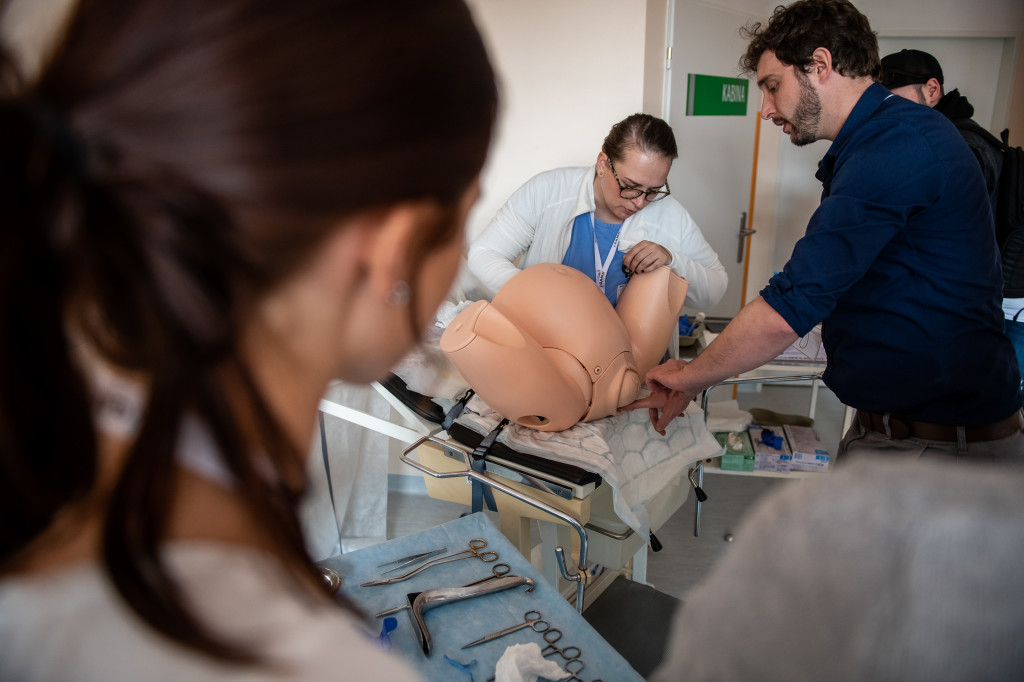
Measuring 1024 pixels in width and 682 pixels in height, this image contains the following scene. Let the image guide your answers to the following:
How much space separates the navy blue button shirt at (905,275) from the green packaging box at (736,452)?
1119 millimetres

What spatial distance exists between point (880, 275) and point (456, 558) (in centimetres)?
116

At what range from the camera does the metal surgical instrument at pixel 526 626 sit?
1.08 meters

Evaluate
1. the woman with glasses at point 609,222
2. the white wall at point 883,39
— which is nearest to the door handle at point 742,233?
the white wall at point 883,39

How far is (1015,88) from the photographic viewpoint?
13.5 feet

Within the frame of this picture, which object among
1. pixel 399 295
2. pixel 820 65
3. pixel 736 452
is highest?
pixel 820 65

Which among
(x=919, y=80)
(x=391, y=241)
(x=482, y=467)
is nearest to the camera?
(x=391, y=241)

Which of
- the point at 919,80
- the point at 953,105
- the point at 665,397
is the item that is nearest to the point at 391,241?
the point at 665,397

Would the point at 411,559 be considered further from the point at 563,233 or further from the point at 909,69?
the point at 909,69

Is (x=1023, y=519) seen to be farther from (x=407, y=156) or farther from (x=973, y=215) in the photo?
(x=973, y=215)

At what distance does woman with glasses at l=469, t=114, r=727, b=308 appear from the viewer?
2219 millimetres

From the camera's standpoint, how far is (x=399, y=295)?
0.50 m

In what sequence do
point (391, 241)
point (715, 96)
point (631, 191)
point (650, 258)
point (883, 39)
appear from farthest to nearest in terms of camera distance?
point (883, 39) → point (715, 96) → point (631, 191) → point (650, 258) → point (391, 241)

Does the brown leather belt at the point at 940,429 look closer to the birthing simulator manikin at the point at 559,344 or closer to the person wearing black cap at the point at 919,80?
the birthing simulator manikin at the point at 559,344

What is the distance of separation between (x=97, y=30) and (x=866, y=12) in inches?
193
